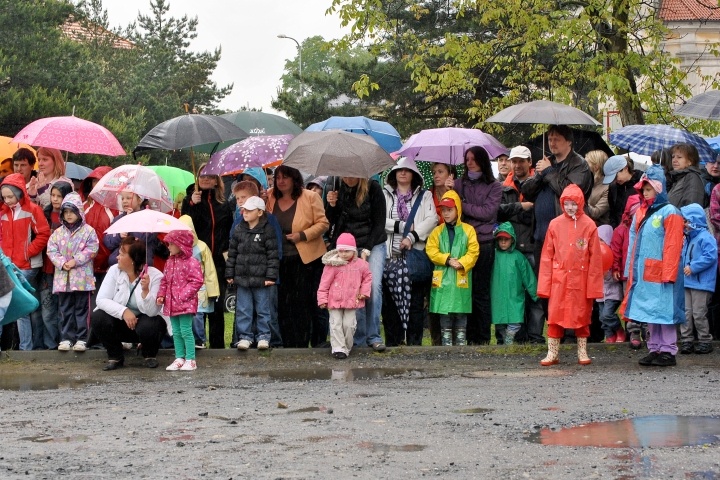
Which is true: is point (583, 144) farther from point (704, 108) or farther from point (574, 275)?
point (574, 275)

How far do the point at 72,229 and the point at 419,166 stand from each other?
4120 mm

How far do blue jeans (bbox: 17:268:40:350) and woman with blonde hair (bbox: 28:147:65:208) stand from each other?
91 centimetres

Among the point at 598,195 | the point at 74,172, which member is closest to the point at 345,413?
the point at 598,195

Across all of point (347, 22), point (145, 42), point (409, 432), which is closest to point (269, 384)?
point (409, 432)

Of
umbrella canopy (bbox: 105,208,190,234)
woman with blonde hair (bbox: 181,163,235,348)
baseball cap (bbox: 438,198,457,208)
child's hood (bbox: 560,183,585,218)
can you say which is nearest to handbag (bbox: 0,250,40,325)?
umbrella canopy (bbox: 105,208,190,234)

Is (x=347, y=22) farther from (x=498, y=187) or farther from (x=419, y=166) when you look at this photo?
(x=498, y=187)

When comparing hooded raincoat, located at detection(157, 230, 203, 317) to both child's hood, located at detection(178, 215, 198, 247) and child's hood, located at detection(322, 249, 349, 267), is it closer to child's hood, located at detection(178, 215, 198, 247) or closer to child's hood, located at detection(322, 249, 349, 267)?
child's hood, located at detection(178, 215, 198, 247)

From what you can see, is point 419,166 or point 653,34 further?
point 653,34

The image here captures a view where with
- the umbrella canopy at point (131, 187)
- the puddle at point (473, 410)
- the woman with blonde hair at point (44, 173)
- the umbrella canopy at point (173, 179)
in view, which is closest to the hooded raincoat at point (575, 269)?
the puddle at point (473, 410)

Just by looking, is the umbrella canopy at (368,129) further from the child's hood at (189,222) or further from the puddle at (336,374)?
the puddle at (336,374)

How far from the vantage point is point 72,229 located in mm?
13203

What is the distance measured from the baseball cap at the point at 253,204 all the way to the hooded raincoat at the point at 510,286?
2.62 m

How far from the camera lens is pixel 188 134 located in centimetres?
1386

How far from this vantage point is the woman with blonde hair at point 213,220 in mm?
13773
